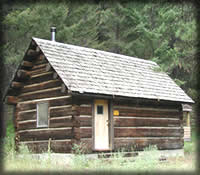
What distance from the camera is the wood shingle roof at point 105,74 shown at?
1470cm

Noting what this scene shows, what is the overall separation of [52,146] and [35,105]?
2352 mm

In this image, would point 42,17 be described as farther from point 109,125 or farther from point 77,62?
point 109,125

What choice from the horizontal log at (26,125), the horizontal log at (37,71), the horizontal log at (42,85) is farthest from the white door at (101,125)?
the horizontal log at (26,125)

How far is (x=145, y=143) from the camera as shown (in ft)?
54.9

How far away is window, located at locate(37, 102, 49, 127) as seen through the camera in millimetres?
15758

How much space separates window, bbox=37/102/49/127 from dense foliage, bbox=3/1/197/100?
9249 millimetres

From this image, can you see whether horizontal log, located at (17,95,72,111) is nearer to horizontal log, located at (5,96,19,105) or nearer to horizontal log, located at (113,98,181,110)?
horizontal log, located at (5,96,19,105)

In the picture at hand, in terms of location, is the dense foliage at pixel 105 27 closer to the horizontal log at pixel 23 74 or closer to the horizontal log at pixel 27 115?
the horizontal log at pixel 23 74

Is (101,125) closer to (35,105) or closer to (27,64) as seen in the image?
(35,105)

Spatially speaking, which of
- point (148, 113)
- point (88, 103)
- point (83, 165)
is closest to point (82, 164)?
point (83, 165)

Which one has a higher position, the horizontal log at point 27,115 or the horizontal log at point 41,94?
the horizontal log at point 41,94

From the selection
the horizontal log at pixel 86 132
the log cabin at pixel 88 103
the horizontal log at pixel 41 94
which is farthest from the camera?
the horizontal log at pixel 41 94

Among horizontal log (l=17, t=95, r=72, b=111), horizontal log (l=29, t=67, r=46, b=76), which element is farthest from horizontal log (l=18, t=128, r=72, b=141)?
horizontal log (l=29, t=67, r=46, b=76)

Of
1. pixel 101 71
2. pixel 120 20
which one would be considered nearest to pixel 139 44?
pixel 120 20
